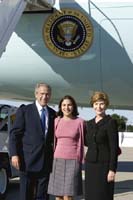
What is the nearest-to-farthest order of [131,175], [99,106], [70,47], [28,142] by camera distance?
[99,106] → [28,142] → [70,47] → [131,175]

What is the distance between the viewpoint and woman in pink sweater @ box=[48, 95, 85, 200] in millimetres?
6598

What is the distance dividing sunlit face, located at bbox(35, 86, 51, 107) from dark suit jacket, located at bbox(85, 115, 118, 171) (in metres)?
0.64

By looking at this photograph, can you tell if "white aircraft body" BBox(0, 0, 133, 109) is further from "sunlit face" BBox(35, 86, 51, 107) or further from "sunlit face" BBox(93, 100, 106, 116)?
"sunlit face" BBox(93, 100, 106, 116)

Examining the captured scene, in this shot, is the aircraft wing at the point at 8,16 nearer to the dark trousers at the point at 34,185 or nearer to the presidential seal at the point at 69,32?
the presidential seal at the point at 69,32

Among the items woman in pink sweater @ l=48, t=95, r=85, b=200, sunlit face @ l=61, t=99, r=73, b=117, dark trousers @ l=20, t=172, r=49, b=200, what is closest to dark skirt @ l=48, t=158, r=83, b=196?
woman in pink sweater @ l=48, t=95, r=85, b=200

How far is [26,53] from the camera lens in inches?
369

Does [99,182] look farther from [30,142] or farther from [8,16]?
[8,16]

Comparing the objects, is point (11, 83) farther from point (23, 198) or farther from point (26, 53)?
point (23, 198)

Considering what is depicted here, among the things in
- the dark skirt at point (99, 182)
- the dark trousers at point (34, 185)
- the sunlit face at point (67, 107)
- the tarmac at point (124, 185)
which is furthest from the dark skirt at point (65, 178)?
the tarmac at point (124, 185)

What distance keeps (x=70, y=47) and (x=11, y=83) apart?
135 cm

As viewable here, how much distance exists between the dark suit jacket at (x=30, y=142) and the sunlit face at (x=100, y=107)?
74 centimetres

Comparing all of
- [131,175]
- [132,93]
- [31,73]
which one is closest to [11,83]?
[31,73]

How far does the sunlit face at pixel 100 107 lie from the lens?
619cm

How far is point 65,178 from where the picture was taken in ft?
21.7
